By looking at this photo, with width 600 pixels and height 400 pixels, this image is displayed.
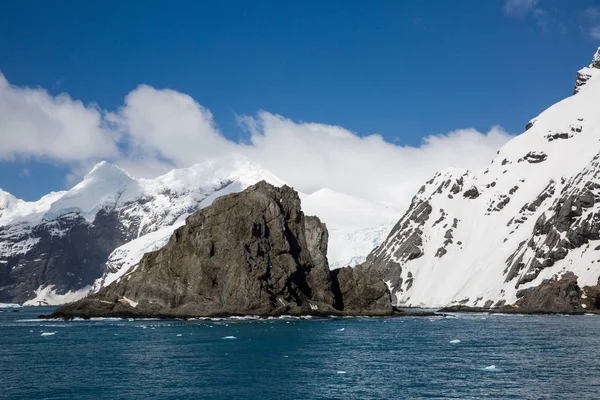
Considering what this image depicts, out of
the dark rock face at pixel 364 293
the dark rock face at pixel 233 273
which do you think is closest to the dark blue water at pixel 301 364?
the dark rock face at pixel 233 273

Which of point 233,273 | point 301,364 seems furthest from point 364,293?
point 301,364

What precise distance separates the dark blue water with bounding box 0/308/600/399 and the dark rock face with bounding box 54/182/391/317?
37.6 meters

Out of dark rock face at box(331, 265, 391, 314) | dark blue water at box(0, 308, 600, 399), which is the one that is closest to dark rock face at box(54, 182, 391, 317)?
dark rock face at box(331, 265, 391, 314)

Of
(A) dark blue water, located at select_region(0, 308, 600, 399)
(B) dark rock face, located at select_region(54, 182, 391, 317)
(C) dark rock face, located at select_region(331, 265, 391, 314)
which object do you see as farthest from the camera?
(C) dark rock face, located at select_region(331, 265, 391, 314)

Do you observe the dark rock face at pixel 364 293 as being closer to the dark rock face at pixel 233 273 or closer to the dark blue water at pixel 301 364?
the dark rock face at pixel 233 273

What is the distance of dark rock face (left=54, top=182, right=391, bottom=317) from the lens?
550 ft

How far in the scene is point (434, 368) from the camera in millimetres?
76188

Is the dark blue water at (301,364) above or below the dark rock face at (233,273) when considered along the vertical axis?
below

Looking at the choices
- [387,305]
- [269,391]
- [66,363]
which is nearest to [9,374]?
[66,363]

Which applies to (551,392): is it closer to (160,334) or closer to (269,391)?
(269,391)

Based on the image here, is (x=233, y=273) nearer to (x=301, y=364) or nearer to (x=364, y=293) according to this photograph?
(x=364, y=293)

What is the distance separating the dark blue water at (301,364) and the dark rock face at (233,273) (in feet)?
123

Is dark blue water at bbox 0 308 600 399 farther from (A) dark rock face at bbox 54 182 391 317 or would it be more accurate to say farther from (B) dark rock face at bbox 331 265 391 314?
(B) dark rock face at bbox 331 265 391 314

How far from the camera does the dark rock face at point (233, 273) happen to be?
6594 inches
